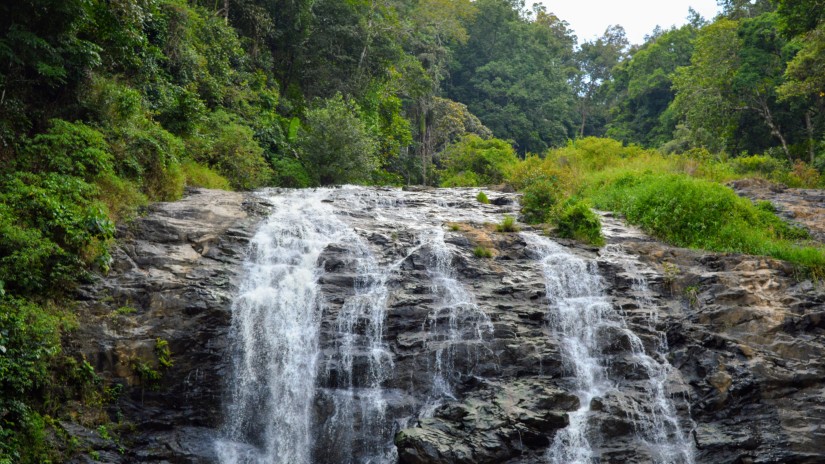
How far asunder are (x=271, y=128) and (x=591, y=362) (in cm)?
1653

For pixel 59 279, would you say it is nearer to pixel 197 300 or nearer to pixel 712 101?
pixel 197 300

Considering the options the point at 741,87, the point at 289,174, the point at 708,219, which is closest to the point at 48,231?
the point at 289,174

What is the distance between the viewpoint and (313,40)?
30.7 meters

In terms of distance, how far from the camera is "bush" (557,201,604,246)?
642 inches

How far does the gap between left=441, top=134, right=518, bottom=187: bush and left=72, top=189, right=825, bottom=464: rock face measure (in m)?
14.6

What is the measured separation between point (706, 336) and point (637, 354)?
55.3 inches

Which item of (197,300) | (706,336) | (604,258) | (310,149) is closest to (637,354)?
(706,336)

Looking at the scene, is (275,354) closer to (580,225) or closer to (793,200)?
(580,225)

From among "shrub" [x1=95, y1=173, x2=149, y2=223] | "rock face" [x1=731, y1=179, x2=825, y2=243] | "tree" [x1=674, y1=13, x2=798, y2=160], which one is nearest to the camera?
"shrub" [x1=95, y1=173, x2=149, y2=223]

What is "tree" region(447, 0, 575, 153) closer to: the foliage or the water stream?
the water stream

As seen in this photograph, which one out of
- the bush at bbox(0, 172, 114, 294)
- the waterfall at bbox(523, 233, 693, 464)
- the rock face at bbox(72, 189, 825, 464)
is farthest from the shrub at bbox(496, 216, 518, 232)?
the bush at bbox(0, 172, 114, 294)

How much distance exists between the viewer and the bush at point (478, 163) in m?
29.2

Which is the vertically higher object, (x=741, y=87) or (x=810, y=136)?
(x=741, y=87)

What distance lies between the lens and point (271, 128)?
81.6 feet
